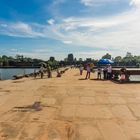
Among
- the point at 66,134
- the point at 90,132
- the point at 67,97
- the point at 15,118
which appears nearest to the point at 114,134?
the point at 90,132

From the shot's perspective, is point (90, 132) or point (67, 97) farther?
point (67, 97)

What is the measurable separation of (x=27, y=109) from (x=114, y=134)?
350 cm

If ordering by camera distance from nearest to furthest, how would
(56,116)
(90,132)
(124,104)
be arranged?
(90,132)
(56,116)
(124,104)

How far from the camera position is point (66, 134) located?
6.41m

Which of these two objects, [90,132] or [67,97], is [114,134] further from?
[67,97]

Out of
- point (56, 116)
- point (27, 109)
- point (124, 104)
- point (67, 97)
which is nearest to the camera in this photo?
point (56, 116)

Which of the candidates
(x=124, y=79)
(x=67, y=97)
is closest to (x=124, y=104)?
(x=67, y=97)

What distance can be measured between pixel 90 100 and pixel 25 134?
4.84 metres

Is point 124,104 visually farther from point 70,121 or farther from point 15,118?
point 15,118

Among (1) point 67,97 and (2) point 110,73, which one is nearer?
(1) point 67,97

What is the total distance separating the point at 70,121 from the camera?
7609 millimetres

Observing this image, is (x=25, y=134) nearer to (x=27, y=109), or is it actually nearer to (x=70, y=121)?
A: (x=70, y=121)

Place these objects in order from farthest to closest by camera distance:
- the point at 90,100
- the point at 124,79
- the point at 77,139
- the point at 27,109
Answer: the point at 124,79
the point at 90,100
the point at 27,109
the point at 77,139

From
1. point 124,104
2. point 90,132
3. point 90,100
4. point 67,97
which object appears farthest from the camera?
→ point 67,97
